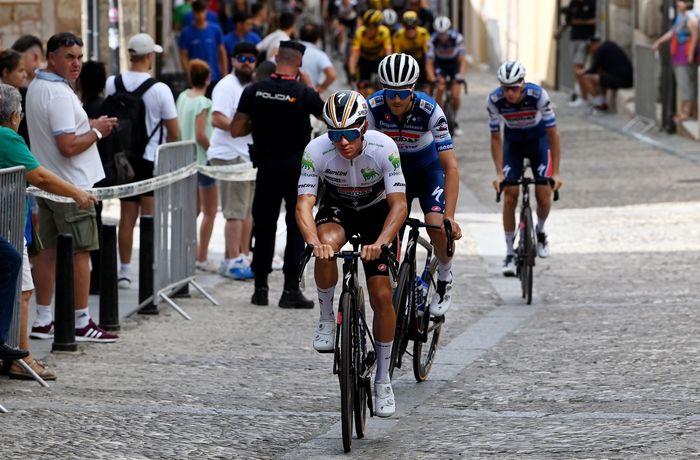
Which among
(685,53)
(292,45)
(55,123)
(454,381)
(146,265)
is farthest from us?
(685,53)

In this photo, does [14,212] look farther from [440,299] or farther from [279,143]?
[279,143]

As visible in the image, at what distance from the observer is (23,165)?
918 centimetres

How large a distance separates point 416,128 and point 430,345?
125 centimetres

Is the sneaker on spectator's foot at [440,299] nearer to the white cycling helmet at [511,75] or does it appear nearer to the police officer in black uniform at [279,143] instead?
the police officer in black uniform at [279,143]

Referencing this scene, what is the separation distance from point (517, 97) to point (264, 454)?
6.17 metres

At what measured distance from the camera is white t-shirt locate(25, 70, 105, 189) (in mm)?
10484

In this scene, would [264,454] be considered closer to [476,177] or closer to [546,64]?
[476,177]

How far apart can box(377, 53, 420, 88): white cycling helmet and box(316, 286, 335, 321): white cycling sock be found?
5.01 feet

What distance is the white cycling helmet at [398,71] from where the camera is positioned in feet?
29.9

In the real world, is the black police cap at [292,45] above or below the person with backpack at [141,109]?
above

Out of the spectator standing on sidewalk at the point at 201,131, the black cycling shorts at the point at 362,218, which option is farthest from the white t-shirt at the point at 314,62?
the black cycling shorts at the point at 362,218

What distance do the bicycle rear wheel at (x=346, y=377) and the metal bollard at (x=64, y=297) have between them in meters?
2.95

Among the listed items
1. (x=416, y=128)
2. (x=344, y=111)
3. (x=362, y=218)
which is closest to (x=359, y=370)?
(x=362, y=218)

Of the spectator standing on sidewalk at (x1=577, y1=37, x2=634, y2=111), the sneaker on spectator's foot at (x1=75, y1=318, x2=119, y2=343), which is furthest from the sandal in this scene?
the spectator standing on sidewalk at (x1=577, y1=37, x2=634, y2=111)
